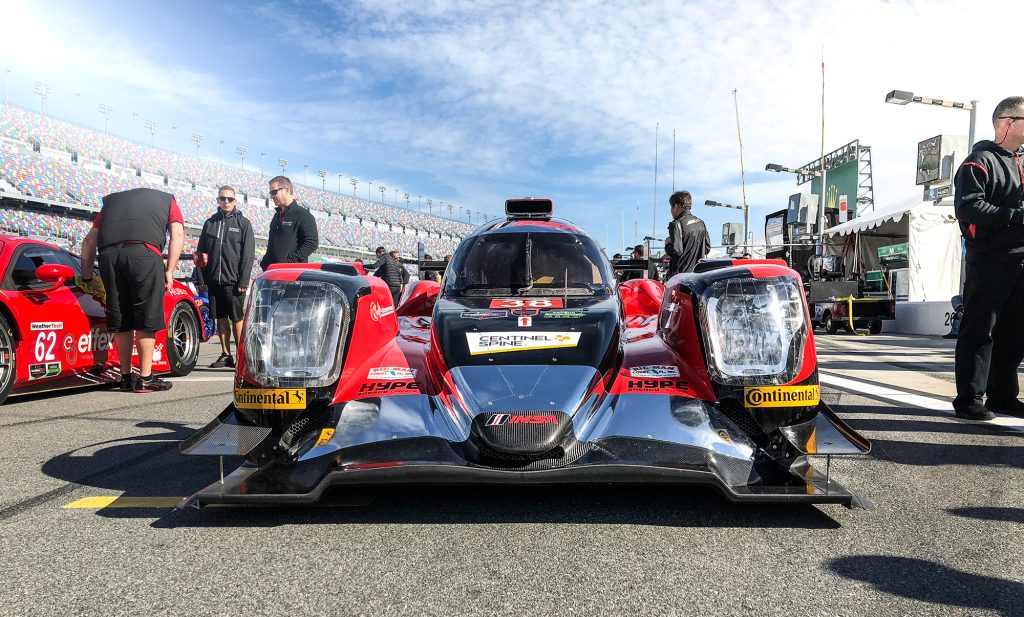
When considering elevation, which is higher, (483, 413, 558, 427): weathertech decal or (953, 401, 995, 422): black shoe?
(483, 413, 558, 427): weathertech decal

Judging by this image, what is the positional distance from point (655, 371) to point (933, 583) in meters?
1.20

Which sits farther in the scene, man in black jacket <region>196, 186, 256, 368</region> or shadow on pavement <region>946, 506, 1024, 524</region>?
man in black jacket <region>196, 186, 256, 368</region>

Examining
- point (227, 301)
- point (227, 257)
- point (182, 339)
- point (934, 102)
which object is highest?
point (934, 102)

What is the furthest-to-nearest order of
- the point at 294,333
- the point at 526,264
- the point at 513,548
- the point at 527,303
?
the point at 526,264
the point at 527,303
the point at 294,333
the point at 513,548

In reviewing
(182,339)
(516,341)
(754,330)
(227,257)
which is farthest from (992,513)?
(182,339)

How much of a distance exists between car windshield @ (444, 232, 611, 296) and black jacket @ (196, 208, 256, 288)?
12.1 ft

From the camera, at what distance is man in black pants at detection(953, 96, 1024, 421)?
3.80 m

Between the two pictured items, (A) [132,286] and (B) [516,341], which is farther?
(A) [132,286]

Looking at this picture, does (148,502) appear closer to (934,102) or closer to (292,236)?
(292,236)

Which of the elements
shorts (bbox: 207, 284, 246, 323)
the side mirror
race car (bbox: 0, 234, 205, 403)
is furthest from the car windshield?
shorts (bbox: 207, 284, 246, 323)

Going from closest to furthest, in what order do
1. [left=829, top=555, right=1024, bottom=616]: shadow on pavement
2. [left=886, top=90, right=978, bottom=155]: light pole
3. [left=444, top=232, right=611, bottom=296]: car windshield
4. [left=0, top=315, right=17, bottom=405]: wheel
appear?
1. [left=829, top=555, right=1024, bottom=616]: shadow on pavement
2. [left=444, top=232, right=611, bottom=296]: car windshield
3. [left=0, top=315, right=17, bottom=405]: wheel
4. [left=886, top=90, right=978, bottom=155]: light pole

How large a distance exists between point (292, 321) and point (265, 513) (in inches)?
28.5

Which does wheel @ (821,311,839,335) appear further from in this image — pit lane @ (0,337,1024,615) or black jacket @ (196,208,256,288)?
black jacket @ (196,208,256,288)

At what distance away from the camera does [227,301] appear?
674cm
